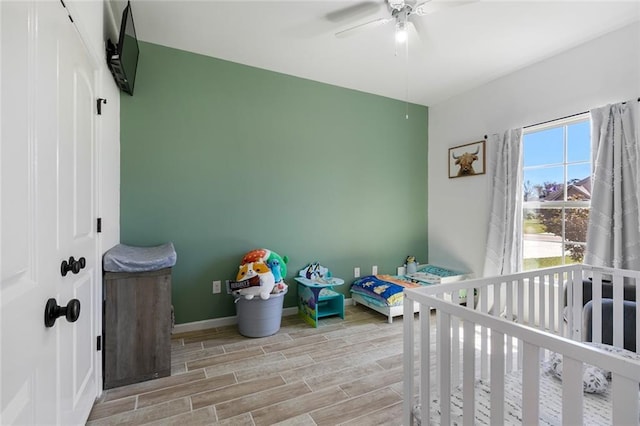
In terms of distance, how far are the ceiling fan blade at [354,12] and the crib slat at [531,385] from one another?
2314 millimetres

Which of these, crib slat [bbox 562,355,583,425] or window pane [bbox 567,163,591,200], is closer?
crib slat [bbox 562,355,583,425]

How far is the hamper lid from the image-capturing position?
1.79m

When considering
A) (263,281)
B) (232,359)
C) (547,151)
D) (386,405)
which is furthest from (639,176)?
→ (232,359)

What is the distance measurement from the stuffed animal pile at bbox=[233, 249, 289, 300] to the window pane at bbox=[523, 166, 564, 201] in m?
2.68

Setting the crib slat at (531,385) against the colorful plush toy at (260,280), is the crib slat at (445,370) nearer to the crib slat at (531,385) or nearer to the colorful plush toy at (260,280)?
the crib slat at (531,385)

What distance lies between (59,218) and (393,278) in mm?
3151

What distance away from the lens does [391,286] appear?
10.1 ft

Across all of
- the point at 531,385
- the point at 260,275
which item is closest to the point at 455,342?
the point at 531,385

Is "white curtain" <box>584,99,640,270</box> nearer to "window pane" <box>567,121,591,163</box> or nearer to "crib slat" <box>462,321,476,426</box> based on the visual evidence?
"window pane" <box>567,121,591,163</box>

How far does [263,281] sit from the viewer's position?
2480 millimetres

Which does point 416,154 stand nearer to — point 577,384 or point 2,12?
point 577,384

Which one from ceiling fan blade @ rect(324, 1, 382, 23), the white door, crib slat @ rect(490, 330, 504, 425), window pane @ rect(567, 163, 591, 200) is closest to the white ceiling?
ceiling fan blade @ rect(324, 1, 382, 23)

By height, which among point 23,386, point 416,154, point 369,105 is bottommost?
point 23,386

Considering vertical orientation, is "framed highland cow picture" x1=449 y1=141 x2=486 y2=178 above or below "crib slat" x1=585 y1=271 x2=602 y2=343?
above
